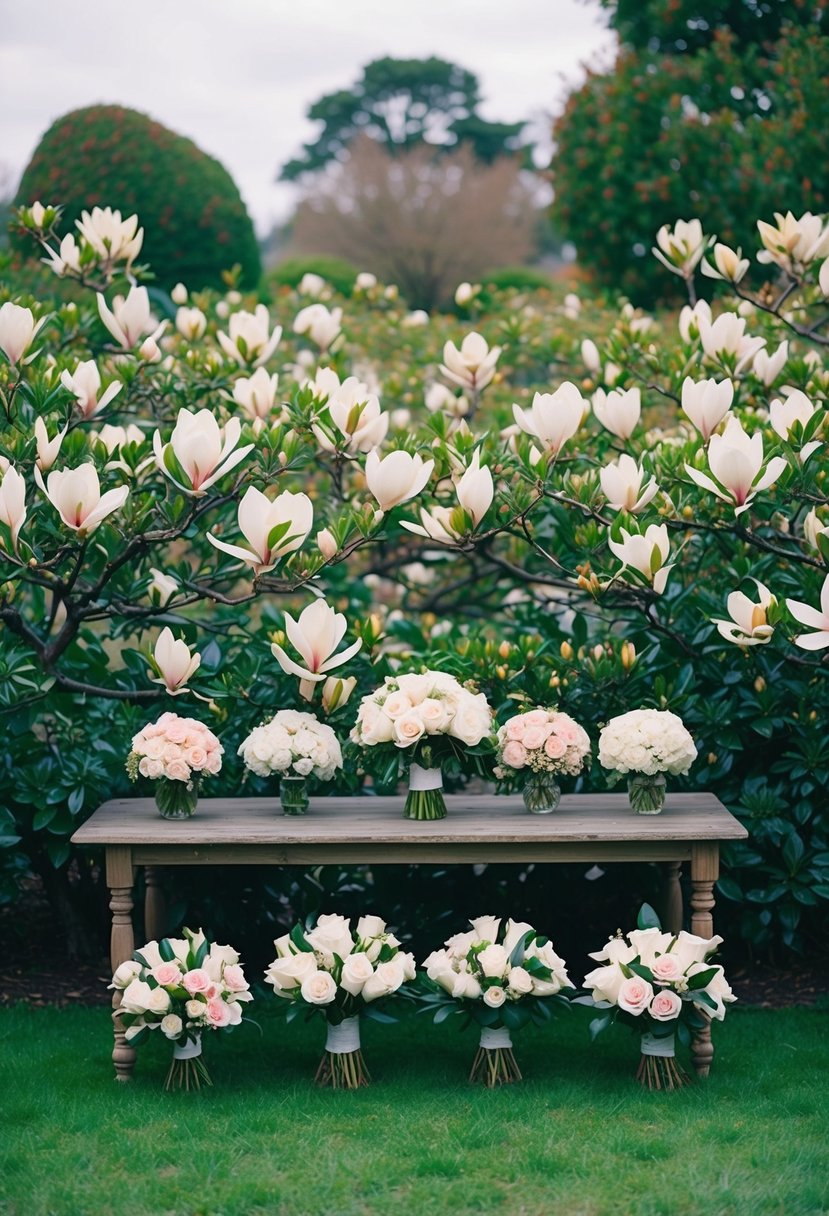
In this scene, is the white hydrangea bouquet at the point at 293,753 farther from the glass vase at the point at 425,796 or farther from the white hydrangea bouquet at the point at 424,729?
the glass vase at the point at 425,796

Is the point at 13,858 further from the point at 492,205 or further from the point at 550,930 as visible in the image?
the point at 492,205

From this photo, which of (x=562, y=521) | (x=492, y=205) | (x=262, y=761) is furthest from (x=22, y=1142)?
(x=492, y=205)

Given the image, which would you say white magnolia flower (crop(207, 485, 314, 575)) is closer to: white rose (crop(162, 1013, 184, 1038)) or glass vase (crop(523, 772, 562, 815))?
glass vase (crop(523, 772, 562, 815))

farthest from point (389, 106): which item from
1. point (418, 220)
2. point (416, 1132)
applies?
point (416, 1132)

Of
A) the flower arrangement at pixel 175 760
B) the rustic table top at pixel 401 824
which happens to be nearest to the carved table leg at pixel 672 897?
the rustic table top at pixel 401 824

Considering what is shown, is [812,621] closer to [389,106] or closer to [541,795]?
[541,795]

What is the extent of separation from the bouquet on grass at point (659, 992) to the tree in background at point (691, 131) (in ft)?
26.3

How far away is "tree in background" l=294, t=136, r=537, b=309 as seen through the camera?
969 inches

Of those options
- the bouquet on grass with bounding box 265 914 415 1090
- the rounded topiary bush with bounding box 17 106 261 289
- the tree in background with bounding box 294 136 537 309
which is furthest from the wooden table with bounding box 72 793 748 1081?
the tree in background with bounding box 294 136 537 309

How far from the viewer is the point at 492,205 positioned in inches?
1054

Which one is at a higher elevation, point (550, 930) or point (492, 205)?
point (492, 205)

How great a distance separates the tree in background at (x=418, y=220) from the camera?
24.6 meters

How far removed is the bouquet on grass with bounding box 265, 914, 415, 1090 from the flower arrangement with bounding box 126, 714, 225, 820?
51 centimetres

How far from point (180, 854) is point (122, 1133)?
0.74 meters
